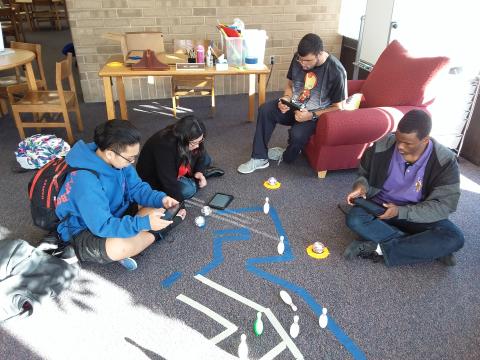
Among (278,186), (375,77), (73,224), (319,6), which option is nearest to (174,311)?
(73,224)

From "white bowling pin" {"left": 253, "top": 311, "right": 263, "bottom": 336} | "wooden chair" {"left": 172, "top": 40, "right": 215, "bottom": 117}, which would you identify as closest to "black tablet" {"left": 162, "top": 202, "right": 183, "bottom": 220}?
"white bowling pin" {"left": 253, "top": 311, "right": 263, "bottom": 336}

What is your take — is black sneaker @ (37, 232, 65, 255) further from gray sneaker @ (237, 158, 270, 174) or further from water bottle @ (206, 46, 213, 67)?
water bottle @ (206, 46, 213, 67)

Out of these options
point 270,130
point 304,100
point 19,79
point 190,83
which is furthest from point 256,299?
point 19,79

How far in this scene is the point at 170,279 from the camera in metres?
1.98

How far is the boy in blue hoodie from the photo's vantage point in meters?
1.73

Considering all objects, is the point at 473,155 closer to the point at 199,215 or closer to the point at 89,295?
the point at 199,215

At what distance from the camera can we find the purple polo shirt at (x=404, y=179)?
1998mm

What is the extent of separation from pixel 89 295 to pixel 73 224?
0.38m

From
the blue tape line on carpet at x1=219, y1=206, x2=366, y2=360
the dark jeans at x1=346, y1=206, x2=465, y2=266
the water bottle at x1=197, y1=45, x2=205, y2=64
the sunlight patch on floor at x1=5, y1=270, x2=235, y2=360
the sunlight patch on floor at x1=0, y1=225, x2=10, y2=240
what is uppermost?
the water bottle at x1=197, y1=45, x2=205, y2=64

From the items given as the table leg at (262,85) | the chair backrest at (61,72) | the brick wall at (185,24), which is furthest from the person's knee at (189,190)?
the brick wall at (185,24)

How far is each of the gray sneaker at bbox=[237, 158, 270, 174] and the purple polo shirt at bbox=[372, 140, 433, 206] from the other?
1.14 metres

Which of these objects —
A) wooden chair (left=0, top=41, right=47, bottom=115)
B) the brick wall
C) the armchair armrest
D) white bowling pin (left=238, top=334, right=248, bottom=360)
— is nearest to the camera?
white bowling pin (left=238, top=334, right=248, bottom=360)

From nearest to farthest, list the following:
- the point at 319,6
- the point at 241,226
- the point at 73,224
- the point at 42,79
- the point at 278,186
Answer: the point at 73,224, the point at 241,226, the point at 278,186, the point at 42,79, the point at 319,6

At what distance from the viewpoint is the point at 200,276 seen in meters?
2.00
